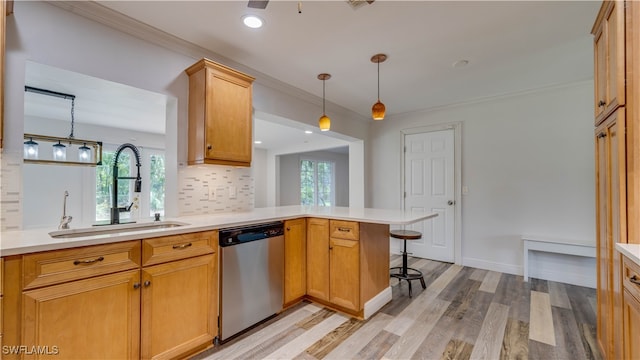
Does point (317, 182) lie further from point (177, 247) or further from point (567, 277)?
point (177, 247)

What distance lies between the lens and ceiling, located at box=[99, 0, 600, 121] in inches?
73.9

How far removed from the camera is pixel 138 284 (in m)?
1.56

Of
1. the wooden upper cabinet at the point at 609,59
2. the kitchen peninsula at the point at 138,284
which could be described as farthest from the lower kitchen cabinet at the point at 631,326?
the kitchen peninsula at the point at 138,284

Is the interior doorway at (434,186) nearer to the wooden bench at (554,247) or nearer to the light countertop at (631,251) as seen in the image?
the wooden bench at (554,247)

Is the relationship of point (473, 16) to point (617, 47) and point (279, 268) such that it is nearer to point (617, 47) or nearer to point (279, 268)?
point (617, 47)

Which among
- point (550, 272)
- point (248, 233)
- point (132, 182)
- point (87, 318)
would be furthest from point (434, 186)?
point (132, 182)

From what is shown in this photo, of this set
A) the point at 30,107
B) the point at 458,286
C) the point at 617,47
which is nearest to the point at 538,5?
the point at 617,47

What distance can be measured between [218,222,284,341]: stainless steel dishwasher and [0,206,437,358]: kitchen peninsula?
59 mm

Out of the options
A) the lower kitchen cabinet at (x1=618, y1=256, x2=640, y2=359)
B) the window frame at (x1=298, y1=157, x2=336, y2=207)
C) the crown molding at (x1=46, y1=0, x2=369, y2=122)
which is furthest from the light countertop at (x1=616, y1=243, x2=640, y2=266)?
the window frame at (x1=298, y1=157, x2=336, y2=207)

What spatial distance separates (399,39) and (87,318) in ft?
9.17

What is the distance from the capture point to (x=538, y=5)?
6.04 feet

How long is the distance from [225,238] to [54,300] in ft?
2.98

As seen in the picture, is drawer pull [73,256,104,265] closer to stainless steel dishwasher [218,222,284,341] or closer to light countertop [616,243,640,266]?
stainless steel dishwasher [218,222,284,341]

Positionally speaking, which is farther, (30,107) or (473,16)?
(30,107)
